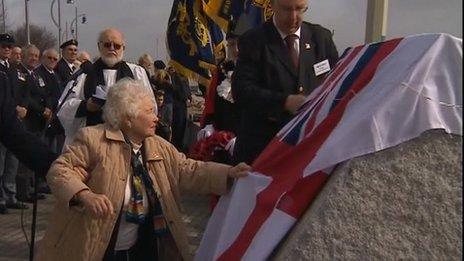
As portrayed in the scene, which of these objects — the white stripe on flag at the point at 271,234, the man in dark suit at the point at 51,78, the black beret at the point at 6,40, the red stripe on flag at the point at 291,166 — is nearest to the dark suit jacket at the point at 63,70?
the man in dark suit at the point at 51,78

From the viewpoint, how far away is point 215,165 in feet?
10.7

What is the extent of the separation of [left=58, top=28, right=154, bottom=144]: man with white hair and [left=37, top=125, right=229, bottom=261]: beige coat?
1525 mm

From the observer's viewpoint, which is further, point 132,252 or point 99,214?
point 132,252

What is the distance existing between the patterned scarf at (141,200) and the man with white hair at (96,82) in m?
1.55

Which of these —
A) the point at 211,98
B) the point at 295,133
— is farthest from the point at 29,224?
the point at 295,133

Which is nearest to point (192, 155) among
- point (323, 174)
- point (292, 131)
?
point (292, 131)

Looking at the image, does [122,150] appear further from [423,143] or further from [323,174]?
[423,143]

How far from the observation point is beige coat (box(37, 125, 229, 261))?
308cm

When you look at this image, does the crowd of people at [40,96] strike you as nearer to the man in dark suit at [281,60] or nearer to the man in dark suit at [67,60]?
the man in dark suit at [67,60]

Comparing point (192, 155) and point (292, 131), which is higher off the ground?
point (292, 131)

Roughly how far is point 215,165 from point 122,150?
44 centimetres

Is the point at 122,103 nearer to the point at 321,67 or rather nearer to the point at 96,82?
the point at 321,67

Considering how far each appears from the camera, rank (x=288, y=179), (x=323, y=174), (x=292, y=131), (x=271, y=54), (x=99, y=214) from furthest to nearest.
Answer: (x=271, y=54), (x=99, y=214), (x=292, y=131), (x=288, y=179), (x=323, y=174)

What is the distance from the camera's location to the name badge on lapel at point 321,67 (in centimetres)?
342
